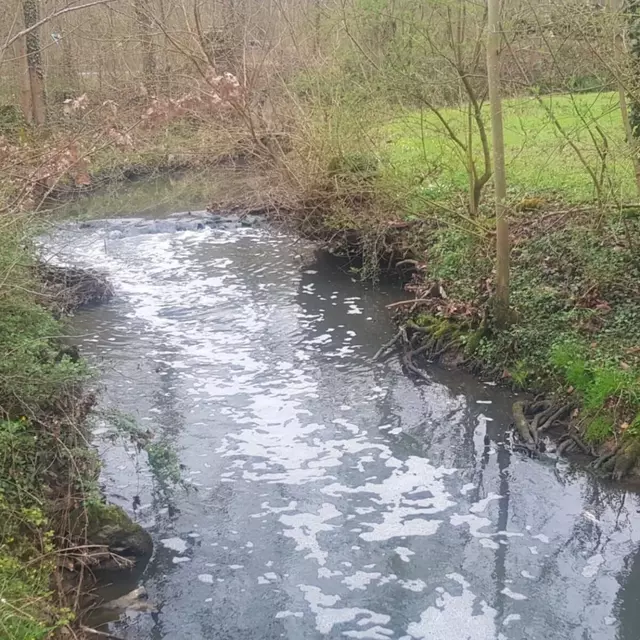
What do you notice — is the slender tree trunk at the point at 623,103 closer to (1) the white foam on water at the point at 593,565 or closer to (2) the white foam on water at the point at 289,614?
(1) the white foam on water at the point at 593,565

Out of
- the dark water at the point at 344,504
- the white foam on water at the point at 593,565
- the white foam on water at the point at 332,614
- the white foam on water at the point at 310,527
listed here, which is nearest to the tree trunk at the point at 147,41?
the dark water at the point at 344,504

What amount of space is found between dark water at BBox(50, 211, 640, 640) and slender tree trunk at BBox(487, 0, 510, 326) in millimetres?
1432

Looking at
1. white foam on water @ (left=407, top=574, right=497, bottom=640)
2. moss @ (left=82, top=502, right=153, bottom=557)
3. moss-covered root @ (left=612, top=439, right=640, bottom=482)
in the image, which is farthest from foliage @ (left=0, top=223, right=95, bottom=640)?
moss-covered root @ (left=612, top=439, right=640, bottom=482)

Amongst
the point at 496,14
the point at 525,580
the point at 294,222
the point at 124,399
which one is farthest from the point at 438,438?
the point at 294,222

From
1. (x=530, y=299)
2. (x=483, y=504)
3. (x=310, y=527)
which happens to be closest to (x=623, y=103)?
(x=530, y=299)

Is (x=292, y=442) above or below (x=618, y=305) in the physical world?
below

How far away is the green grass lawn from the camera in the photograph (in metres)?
10.6

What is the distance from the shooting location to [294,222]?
58.6 ft

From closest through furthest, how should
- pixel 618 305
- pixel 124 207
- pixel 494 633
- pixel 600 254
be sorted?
1. pixel 494 633
2. pixel 618 305
3. pixel 600 254
4. pixel 124 207

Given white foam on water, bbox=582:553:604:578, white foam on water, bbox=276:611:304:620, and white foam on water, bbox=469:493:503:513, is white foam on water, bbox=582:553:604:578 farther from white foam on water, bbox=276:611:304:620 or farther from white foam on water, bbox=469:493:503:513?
white foam on water, bbox=276:611:304:620

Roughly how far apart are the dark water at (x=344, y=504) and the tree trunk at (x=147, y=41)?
19.3 feet

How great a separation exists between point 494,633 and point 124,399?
21.7 feet

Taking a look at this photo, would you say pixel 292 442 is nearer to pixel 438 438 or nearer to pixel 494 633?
pixel 438 438

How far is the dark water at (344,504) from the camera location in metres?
6.69
